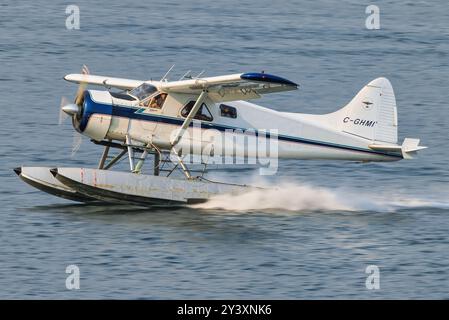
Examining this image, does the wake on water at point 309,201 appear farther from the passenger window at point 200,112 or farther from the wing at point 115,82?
the wing at point 115,82

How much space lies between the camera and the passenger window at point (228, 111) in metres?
24.5

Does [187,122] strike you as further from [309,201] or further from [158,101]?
[309,201]

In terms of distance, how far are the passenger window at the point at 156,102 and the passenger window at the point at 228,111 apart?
1.19m

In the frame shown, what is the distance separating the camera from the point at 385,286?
20.8 meters

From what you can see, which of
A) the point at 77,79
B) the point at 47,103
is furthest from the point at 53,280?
the point at 47,103

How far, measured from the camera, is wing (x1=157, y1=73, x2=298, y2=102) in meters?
23.0

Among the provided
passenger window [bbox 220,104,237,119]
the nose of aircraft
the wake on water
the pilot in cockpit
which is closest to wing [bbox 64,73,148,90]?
the pilot in cockpit

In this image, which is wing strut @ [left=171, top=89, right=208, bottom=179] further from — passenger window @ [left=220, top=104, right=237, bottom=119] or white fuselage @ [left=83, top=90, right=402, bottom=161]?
passenger window @ [left=220, top=104, right=237, bottom=119]

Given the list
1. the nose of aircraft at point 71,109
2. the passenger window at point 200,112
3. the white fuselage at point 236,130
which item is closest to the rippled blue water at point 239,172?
the white fuselage at point 236,130

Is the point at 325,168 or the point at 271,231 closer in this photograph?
the point at 271,231

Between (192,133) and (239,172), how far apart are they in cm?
417

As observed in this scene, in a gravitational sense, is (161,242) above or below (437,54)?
below

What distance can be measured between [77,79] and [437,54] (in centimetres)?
1991
